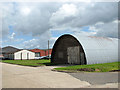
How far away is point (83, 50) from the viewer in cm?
2075

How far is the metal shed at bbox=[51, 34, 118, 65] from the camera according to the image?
68.7ft

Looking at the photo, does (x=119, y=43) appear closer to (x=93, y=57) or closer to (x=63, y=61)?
(x=93, y=57)

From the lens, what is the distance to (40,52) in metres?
61.1

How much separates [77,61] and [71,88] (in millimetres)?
15118

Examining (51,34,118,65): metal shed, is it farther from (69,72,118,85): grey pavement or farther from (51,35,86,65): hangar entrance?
(69,72,118,85): grey pavement

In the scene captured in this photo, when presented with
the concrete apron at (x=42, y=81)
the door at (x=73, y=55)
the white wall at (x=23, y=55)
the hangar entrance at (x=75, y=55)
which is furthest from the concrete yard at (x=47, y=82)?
the white wall at (x=23, y=55)

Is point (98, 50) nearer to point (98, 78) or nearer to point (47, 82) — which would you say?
point (98, 78)

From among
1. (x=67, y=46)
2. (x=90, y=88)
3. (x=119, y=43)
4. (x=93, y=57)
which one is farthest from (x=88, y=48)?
(x=90, y=88)

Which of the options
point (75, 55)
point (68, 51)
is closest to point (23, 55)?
point (68, 51)

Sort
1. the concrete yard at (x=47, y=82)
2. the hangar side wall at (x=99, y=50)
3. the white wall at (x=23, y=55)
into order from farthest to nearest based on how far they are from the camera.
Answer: the white wall at (x=23, y=55)
the hangar side wall at (x=99, y=50)
the concrete yard at (x=47, y=82)

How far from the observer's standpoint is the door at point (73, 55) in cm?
2248

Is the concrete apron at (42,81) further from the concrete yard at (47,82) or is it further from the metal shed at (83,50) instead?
the metal shed at (83,50)

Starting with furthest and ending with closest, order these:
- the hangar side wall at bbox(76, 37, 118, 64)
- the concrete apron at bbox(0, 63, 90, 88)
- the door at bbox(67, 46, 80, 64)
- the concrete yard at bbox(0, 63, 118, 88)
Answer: the door at bbox(67, 46, 80, 64), the hangar side wall at bbox(76, 37, 118, 64), the concrete apron at bbox(0, 63, 90, 88), the concrete yard at bbox(0, 63, 118, 88)

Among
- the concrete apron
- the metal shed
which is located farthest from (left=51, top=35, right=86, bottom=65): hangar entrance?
the concrete apron
